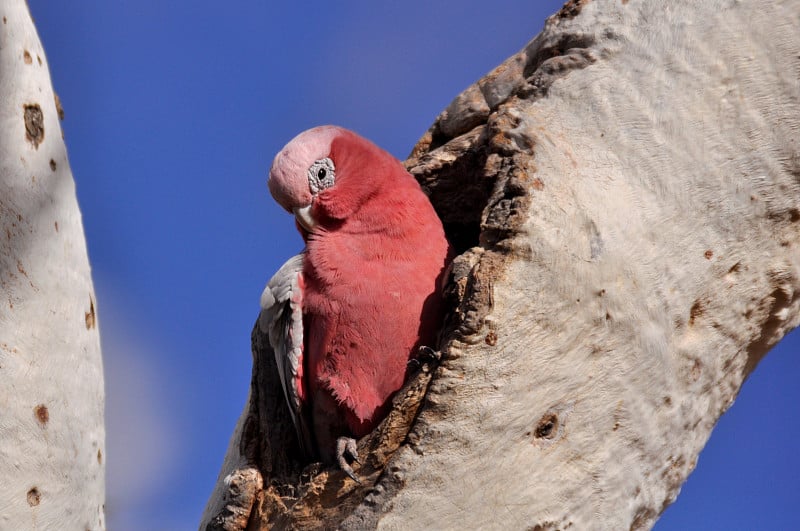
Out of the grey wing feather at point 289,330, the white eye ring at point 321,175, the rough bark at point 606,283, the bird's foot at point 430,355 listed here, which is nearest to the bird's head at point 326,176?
the white eye ring at point 321,175

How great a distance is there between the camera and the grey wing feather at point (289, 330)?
3105mm

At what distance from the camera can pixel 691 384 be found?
106 inches

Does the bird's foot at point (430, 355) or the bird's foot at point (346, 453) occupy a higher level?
the bird's foot at point (430, 355)

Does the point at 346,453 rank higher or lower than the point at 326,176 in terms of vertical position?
lower

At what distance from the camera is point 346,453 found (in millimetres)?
2725

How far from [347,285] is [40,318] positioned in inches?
45.4

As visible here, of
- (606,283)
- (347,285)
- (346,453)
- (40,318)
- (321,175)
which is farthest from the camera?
(321,175)

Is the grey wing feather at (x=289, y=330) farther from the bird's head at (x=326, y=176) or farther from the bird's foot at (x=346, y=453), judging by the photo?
the bird's foot at (x=346, y=453)

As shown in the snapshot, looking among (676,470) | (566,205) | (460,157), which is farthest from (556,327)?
(460,157)

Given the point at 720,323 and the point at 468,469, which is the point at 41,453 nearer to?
the point at 468,469

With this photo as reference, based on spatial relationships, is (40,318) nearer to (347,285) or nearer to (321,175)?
(347,285)

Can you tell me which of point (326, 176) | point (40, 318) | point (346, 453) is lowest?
point (346, 453)

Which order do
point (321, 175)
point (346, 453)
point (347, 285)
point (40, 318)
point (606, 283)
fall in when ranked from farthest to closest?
point (321, 175), point (347, 285), point (346, 453), point (606, 283), point (40, 318)

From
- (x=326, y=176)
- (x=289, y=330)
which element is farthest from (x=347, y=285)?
(x=326, y=176)
